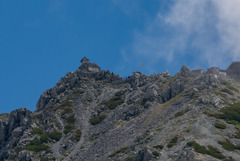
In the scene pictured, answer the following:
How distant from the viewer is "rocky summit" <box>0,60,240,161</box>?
251ft

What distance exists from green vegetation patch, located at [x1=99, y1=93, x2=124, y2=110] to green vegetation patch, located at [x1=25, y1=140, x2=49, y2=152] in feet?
121

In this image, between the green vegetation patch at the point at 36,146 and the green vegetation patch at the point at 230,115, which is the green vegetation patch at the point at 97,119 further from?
the green vegetation patch at the point at 230,115

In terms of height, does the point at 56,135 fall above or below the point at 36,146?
above

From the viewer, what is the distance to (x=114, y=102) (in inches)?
5522

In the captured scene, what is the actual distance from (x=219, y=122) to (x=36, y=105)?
347 ft

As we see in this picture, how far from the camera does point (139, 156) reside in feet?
245

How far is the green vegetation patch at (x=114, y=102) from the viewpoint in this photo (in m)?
137

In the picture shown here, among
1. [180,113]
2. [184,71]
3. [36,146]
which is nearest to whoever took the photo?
[180,113]

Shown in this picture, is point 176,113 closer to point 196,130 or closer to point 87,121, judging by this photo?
point 196,130

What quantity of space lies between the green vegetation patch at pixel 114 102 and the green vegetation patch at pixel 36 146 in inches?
1450

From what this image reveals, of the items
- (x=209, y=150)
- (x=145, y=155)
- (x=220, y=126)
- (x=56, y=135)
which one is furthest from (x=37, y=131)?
(x=209, y=150)

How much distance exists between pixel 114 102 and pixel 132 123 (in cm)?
3218

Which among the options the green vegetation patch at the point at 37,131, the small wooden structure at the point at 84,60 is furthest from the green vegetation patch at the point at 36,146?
the small wooden structure at the point at 84,60

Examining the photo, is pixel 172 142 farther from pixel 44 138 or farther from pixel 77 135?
pixel 44 138
